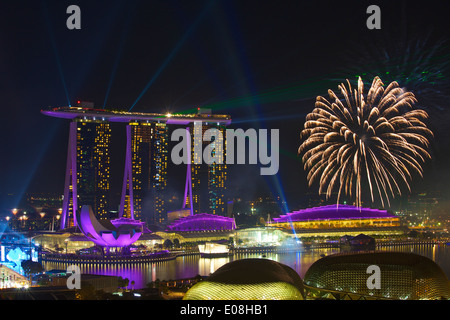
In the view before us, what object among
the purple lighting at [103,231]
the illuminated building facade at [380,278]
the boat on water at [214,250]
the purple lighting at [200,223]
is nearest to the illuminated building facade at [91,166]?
the purple lighting at [200,223]

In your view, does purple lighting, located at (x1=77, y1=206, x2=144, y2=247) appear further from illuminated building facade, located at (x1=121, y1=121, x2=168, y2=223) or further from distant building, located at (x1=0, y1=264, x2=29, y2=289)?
illuminated building facade, located at (x1=121, y1=121, x2=168, y2=223)

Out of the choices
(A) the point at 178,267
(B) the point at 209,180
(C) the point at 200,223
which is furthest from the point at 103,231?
(B) the point at 209,180

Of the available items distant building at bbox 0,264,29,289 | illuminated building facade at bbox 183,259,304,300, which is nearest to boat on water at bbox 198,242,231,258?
distant building at bbox 0,264,29,289

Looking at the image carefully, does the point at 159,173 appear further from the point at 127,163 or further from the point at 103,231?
the point at 103,231

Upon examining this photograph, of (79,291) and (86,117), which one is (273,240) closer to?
(86,117)
